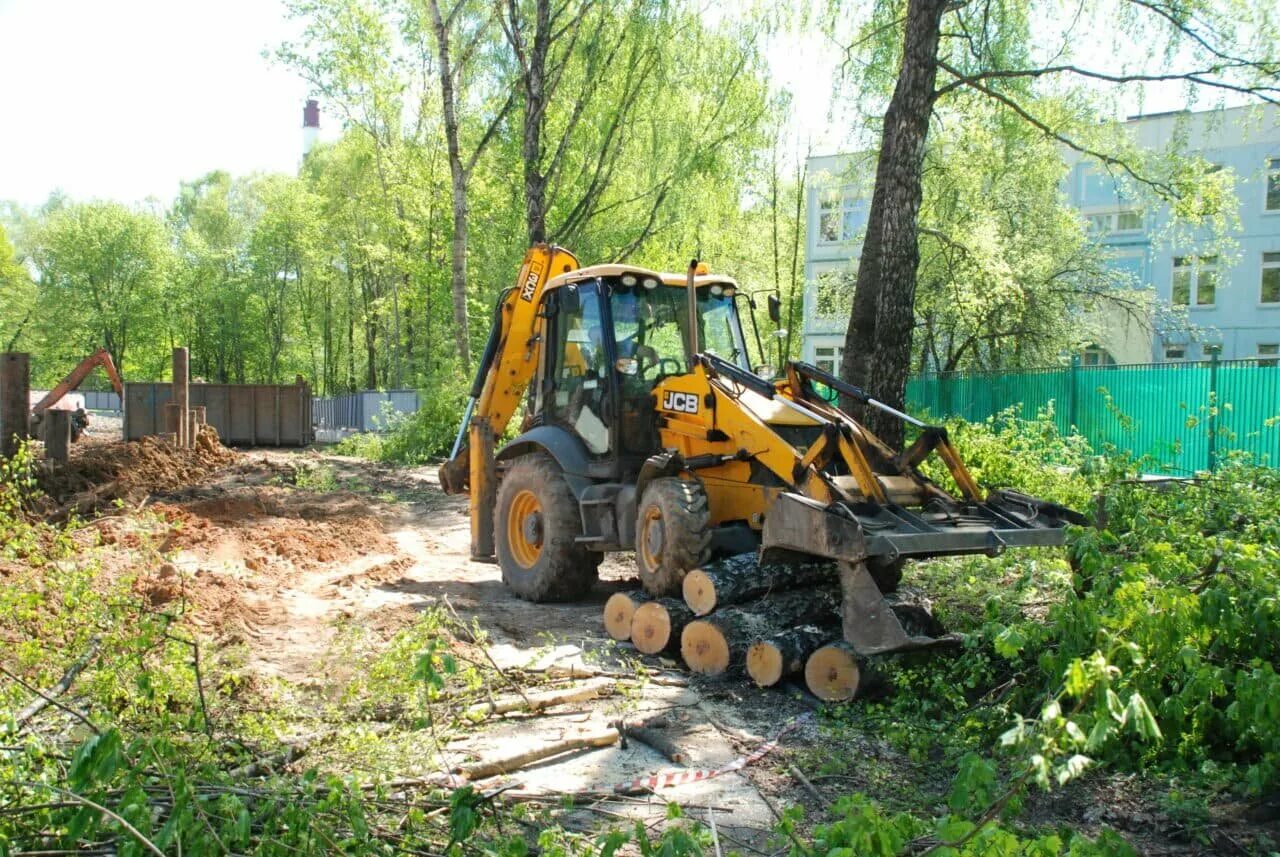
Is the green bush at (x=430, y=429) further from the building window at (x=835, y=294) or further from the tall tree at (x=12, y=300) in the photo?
the tall tree at (x=12, y=300)

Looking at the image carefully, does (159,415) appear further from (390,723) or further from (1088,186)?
(1088,186)

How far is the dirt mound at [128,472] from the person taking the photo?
13775 mm

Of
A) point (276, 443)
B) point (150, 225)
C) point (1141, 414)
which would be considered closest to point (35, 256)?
point (150, 225)

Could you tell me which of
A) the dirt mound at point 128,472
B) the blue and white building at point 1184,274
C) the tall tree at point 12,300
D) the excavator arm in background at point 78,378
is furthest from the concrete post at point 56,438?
the tall tree at point 12,300

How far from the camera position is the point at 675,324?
867 cm

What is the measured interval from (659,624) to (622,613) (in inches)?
20.1

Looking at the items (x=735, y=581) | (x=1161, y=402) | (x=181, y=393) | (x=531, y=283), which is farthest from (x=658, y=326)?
(x=181, y=393)

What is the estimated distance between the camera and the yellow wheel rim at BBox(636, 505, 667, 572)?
23.9ft

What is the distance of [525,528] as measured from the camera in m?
9.19

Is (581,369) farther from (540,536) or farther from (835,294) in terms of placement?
(835,294)

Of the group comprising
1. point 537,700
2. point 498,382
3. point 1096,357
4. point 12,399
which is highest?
point 1096,357

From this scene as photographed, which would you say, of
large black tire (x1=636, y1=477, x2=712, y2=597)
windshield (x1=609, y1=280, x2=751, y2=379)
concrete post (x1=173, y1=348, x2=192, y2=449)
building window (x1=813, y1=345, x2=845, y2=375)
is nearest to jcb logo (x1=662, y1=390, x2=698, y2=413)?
windshield (x1=609, y1=280, x2=751, y2=379)

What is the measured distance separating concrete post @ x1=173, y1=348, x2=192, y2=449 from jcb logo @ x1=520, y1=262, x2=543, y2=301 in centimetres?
1104

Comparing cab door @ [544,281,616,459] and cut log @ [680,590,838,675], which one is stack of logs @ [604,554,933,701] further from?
cab door @ [544,281,616,459]
